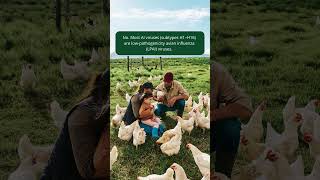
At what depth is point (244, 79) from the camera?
3598 mm

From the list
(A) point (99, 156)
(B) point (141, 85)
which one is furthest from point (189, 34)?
(A) point (99, 156)

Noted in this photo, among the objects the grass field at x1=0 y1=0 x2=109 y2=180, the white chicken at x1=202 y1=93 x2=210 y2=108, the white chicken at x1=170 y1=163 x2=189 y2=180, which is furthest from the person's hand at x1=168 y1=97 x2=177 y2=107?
the grass field at x1=0 y1=0 x2=109 y2=180

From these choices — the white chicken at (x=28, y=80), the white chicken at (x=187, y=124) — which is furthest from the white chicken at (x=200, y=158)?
the white chicken at (x=28, y=80)

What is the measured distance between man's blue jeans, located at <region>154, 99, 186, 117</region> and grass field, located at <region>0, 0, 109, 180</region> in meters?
0.53

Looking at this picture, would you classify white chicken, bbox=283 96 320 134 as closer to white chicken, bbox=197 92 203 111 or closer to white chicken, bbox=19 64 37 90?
white chicken, bbox=197 92 203 111

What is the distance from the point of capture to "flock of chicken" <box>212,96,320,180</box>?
11.4 ft

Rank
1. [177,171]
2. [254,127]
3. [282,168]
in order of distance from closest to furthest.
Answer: [177,171]
[282,168]
[254,127]

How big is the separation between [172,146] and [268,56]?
1.05m

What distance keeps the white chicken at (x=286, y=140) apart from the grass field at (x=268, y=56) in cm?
6

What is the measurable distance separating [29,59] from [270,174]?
2025 millimetres

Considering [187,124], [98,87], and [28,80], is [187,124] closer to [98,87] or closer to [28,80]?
[98,87]

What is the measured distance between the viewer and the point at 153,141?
339 cm

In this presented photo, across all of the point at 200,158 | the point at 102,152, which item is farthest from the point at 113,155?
the point at 200,158

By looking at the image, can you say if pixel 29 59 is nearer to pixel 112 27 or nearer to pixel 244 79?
pixel 112 27
